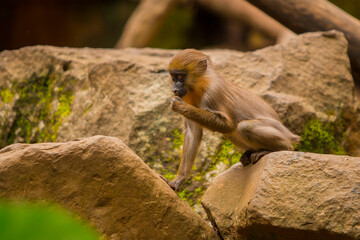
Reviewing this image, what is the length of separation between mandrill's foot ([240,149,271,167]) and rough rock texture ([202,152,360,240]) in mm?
728

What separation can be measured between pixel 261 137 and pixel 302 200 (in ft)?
4.47

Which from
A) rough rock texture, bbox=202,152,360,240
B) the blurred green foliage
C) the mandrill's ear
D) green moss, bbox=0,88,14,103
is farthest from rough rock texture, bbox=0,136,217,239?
green moss, bbox=0,88,14,103

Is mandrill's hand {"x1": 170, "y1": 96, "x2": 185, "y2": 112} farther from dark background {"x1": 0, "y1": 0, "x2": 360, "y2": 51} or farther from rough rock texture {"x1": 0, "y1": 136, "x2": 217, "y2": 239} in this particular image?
dark background {"x1": 0, "y1": 0, "x2": 360, "y2": 51}

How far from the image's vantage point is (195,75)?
517 cm

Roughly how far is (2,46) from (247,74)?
41.7 feet

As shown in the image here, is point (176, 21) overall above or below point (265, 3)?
below

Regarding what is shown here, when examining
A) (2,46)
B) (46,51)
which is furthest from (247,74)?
(2,46)

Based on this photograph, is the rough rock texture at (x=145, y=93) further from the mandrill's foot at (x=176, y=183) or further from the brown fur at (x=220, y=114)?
the brown fur at (x=220, y=114)

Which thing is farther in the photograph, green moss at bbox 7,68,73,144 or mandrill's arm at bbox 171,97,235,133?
green moss at bbox 7,68,73,144

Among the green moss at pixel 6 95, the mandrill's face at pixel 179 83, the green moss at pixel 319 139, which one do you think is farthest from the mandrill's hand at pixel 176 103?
the green moss at pixel 6 95

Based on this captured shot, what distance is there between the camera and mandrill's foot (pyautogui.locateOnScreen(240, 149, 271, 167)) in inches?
185

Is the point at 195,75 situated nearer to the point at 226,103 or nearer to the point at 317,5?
the point at 226,103

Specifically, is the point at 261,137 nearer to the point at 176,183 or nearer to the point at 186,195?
the point at 176,183

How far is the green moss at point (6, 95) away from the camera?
292 inches
